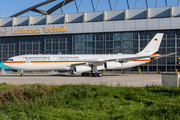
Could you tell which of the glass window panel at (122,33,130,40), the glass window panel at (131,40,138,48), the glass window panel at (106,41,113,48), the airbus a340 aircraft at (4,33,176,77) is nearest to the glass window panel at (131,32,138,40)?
the glass window panel at (131,40,138,48)

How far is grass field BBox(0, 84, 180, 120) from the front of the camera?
835 centimetres

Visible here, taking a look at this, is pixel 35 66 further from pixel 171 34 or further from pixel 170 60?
pixel 171 34

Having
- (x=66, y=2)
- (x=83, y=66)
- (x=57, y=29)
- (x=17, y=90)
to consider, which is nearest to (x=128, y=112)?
(x=17, y=90)

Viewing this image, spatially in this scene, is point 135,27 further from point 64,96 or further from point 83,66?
point 64,96

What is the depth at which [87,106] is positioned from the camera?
33.3ft

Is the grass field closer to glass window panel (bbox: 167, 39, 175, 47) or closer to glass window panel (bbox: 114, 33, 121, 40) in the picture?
glass window panel (bbox: 167, 39, 175, 47)

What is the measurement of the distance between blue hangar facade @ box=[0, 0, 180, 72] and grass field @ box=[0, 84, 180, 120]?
44026mm

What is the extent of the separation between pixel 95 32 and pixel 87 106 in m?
50.2

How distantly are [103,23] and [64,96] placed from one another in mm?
48161

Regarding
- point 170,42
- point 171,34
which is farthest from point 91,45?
point 171,34

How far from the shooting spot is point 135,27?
183 ft

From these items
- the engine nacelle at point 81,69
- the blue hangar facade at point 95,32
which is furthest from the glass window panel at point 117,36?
the engine nacelle at point 81,69

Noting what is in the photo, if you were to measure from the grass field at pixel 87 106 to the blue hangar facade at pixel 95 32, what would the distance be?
4403 centimetres

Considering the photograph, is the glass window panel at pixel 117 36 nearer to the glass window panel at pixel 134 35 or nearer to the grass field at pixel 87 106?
the glass window panel at pixel 134 35
